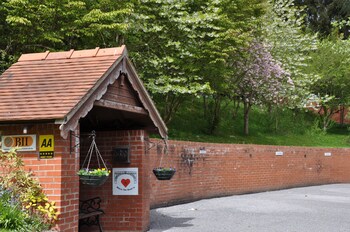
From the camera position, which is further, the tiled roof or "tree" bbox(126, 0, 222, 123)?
"tree" bbox(126, 0, 222, 123)

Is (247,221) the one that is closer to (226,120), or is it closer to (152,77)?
(152,77)

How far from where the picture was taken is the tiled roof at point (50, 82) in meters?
6.86

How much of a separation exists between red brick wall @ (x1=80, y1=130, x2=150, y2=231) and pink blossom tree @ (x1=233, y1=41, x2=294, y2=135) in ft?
41.9

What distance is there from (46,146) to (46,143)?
0.14 ft

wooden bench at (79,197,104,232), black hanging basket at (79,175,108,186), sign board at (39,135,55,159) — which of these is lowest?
wooden bench at (79,197,104,232)

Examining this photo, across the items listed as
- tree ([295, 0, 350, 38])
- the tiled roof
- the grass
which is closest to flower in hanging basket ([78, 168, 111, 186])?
the tiled roof

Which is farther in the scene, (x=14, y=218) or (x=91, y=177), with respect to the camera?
(x=91, y=177)

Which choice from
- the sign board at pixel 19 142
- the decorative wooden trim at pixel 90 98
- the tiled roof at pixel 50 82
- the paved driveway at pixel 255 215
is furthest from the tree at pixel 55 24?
the sign board at pixel 19 142

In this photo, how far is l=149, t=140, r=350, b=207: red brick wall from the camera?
13836 mm

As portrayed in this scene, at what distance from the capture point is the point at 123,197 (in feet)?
30.4

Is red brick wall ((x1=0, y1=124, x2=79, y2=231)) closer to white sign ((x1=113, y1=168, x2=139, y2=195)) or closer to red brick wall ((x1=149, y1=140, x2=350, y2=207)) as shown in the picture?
white sign ((x1=113, y1=168, x2=139, y2=195))

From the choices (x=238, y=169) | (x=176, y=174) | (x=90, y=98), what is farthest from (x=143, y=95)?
(x=238, y=169)

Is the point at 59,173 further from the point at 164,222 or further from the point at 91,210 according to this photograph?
the point at 164,222

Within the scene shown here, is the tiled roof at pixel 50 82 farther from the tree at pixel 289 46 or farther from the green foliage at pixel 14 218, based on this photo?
the tree at pixel 289 46
